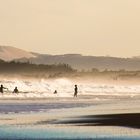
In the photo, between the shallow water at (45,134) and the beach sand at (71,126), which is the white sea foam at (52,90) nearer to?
the beach sand at (71,126)

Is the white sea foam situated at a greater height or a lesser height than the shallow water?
greater

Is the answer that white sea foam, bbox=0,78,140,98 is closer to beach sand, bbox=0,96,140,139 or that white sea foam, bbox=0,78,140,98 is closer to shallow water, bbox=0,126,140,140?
beach sand, bbox=0,96,140,139

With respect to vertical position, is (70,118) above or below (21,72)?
below

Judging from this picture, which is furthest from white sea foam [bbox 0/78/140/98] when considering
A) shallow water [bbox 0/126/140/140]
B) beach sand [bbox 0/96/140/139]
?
shallow water [bbox 0/126/140/140]

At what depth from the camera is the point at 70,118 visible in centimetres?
3133

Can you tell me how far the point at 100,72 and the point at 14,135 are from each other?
147 metres

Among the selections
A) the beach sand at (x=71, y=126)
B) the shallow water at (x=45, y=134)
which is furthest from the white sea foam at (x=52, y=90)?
the shallow water at (x=45, y=134)

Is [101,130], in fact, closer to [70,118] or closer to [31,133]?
[31,133]

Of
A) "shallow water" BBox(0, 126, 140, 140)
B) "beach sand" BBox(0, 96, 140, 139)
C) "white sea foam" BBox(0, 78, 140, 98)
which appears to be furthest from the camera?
"white sea foam" BBox(0, 78, 140, 98)

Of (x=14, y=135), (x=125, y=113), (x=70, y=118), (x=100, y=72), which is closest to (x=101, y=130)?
(x=14, y=135)

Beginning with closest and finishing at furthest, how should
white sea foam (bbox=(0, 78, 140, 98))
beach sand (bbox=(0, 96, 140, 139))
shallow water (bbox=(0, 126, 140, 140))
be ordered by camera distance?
shallow water (bbox=(0, 126, 140, 140))
beach sand (bbox=(0, 96, 140, 139))
white sea foam (bbox=(0, 78, 140, 98))

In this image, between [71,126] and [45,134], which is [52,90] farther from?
[45,134]

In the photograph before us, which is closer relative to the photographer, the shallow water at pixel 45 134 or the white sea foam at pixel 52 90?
the shallow water at pixel 45 134

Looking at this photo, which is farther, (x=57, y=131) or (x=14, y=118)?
(x=14, y=118)
